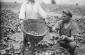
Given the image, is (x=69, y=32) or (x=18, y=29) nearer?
(x=69, y=32)

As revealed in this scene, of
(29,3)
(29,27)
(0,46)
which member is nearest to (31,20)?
(29,27)

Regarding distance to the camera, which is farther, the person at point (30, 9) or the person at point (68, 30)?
the person at point (30, 9)

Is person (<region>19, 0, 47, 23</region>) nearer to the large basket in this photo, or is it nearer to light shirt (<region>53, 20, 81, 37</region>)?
the large basket

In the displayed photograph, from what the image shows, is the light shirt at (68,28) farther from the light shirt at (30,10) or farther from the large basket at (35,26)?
the light shirt at (30,10)

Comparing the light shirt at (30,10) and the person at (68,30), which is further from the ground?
the light shirt at (30,10)

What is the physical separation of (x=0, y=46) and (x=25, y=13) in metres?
1.31

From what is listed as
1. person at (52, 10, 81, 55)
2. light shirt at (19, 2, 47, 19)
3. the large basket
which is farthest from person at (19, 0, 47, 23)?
person at (52, 10, 81, 55)

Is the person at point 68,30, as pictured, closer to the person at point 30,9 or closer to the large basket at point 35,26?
the large basket at point 35,26

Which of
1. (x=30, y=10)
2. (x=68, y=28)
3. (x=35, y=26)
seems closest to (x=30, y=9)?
(x=30, y=10)

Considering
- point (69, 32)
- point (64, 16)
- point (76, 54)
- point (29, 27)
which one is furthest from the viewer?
point (76, 54)

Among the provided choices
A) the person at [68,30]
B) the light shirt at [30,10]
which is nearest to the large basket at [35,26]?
the light shirt at [30,10]

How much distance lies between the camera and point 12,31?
508 cm

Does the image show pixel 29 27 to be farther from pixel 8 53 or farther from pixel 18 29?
pixel 18 29

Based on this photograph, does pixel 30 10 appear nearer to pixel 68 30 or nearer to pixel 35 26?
pixel 35 26
